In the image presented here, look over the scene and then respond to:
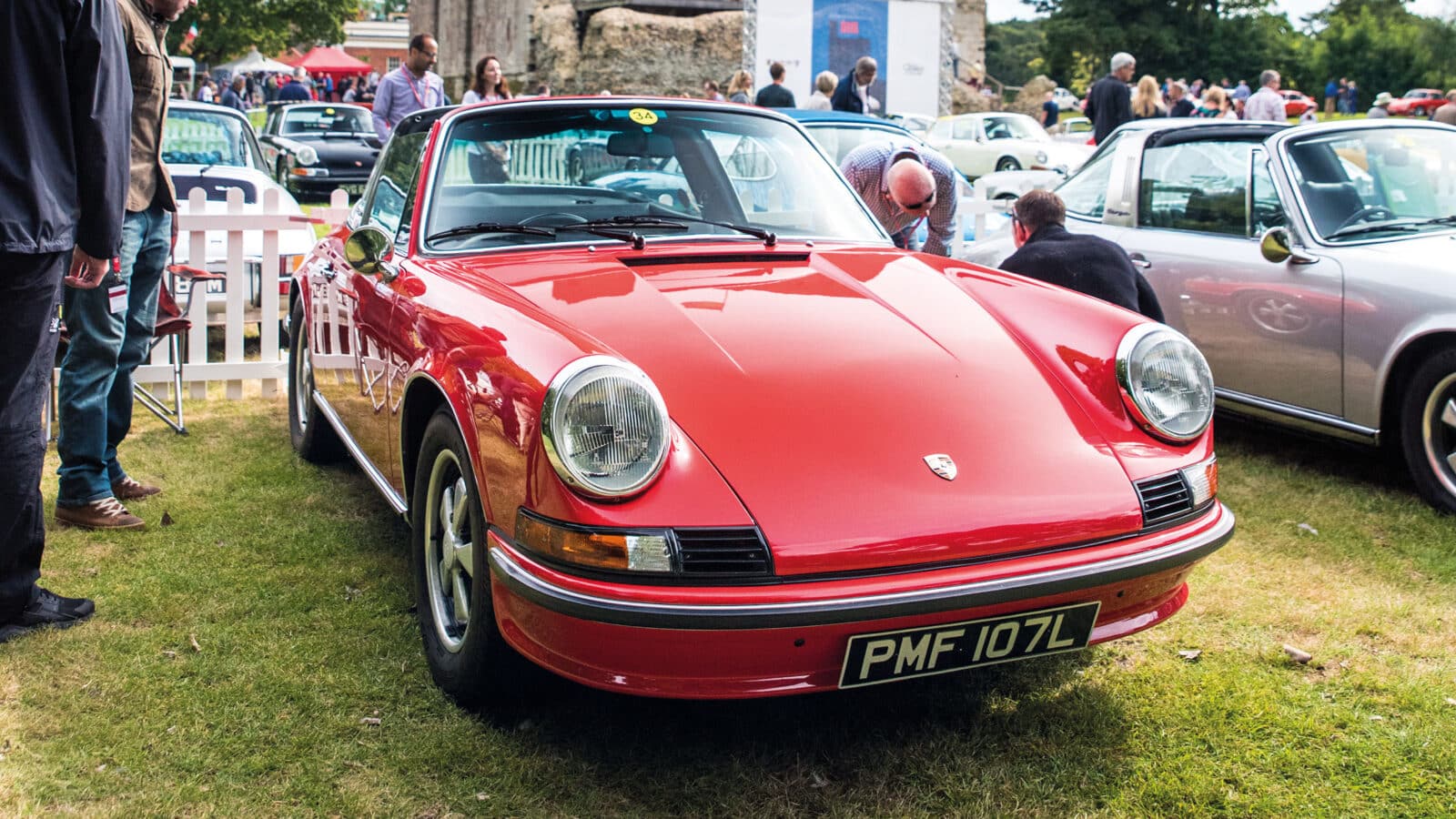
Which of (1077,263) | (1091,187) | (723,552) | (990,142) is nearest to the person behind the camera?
(723,552)

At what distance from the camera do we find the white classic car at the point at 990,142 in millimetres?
21344

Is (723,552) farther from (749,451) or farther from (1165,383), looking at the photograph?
(1165,383)

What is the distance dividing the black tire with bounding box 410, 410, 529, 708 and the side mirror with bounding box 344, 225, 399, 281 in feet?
2.68

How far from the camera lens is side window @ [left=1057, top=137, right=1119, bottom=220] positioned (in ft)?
21.9

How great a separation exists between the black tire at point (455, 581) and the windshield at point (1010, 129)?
66.7 ft

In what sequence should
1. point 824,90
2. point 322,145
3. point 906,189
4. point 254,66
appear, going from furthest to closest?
1. point 254,66
2. point 322,145
3. point 824,90
4. point 906,189

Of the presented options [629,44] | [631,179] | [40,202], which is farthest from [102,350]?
[629,44]

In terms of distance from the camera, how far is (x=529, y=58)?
82.5 ft

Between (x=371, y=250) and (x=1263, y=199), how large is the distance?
3941 mm

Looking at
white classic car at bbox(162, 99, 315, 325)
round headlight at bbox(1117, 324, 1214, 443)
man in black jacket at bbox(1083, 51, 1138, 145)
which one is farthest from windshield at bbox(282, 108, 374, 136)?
round headlight at bbox(1117, 324, 1214, 443)

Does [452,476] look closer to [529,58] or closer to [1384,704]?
[1384,704]

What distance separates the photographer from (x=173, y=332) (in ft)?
18.5

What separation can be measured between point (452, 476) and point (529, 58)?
23.3 meters

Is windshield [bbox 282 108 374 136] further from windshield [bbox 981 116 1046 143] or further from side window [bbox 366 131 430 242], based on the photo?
side window [bbox 366 131 430 242]
